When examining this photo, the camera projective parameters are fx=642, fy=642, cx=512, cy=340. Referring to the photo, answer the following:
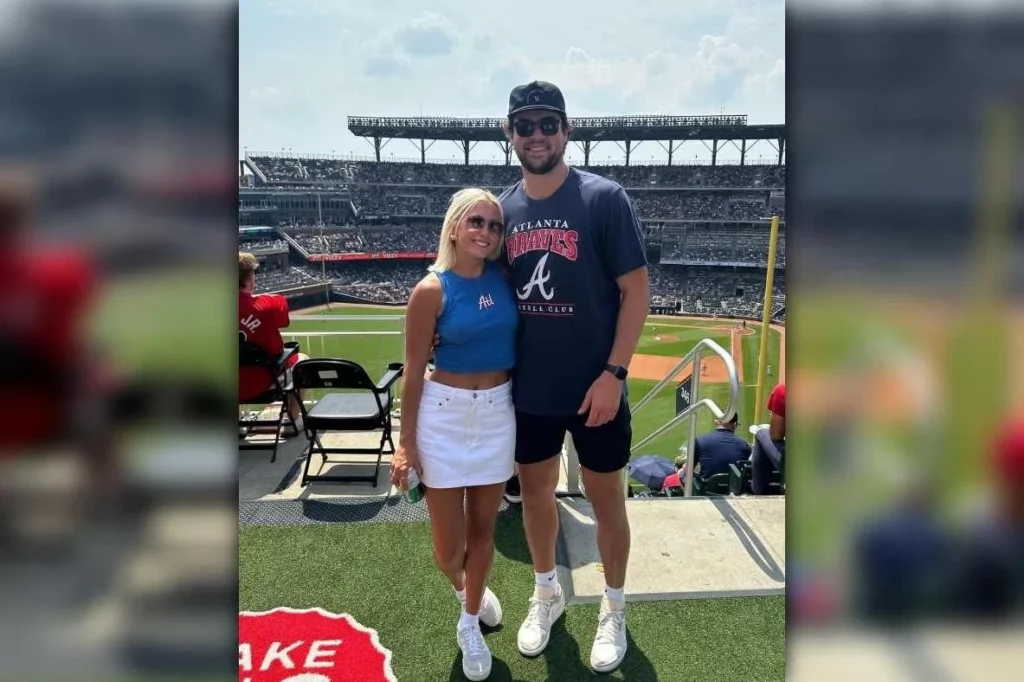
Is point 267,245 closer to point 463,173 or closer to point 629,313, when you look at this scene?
point 463,173

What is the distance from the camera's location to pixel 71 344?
1.86ft

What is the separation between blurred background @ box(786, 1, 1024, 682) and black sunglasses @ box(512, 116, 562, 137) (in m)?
1.64

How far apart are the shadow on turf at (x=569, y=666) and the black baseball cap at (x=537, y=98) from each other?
208 centimetres

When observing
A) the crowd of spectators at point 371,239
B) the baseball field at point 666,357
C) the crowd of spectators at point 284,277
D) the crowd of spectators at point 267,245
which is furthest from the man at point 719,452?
the crowd of spectators at point 371,239

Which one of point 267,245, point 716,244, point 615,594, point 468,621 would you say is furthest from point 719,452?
point 716,244

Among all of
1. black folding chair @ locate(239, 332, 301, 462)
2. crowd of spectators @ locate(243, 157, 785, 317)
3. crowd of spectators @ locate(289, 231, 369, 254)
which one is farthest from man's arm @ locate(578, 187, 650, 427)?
crowd of spectators @ locate(289, 231, 369, 254)

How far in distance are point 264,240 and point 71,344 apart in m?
51.7

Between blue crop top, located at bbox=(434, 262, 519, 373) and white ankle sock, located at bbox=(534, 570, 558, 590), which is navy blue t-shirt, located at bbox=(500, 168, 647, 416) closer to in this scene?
blue crop top, located at bbox=(434, 262, 519, 373)

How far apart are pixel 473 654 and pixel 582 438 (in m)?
0.93

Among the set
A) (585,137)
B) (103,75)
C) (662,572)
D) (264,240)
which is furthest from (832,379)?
(585,137)

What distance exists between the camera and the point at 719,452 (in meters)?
5.08

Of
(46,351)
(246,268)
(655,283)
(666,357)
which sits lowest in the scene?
(666,357)

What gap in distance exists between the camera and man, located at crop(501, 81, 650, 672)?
2213 millimetres

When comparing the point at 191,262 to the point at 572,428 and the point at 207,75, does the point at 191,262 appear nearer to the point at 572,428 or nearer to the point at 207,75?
the point at 207,75
